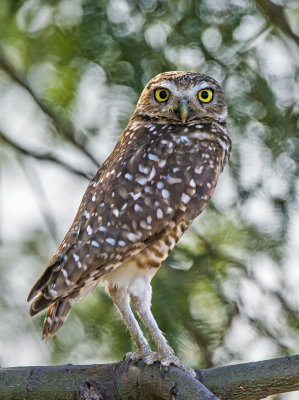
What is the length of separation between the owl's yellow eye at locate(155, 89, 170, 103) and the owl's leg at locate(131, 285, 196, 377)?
0.99 meters

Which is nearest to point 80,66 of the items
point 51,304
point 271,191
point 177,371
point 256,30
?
point 256,30

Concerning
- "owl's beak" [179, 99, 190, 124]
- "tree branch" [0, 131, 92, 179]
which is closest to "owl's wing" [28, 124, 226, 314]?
"owl's beak" [179, 99, 190, 124]

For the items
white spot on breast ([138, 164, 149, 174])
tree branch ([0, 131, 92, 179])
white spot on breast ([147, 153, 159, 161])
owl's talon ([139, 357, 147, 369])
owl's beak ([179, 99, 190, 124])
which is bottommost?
owl's talon ([139, 357, 147, 369])

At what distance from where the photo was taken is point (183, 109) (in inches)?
170

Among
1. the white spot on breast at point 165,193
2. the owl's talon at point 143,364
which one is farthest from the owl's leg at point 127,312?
the white spot on breast at point 165,193

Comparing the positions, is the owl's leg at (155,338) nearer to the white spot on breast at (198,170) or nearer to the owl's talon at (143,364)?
the owl's talon at (143,364)

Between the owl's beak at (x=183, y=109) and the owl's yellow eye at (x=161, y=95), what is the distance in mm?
107

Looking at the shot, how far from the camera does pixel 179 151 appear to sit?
4.21 metres

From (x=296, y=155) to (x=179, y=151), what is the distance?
0.92 m

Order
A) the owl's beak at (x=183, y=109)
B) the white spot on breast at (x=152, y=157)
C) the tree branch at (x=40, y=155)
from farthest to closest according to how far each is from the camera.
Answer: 1. the tree branch at (x=40, y=155)
2. the owl's beak at (x=183, y=109)
3. the white spot on breast at (x=152, y=157)

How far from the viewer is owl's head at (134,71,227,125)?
4.38 meters

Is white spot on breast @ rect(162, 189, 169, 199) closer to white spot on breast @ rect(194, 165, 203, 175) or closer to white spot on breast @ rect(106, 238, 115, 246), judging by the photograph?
white spot on breast @ rect(194, 165, 203, 175)

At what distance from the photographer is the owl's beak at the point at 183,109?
4.30m

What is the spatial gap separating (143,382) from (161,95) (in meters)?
1.56
